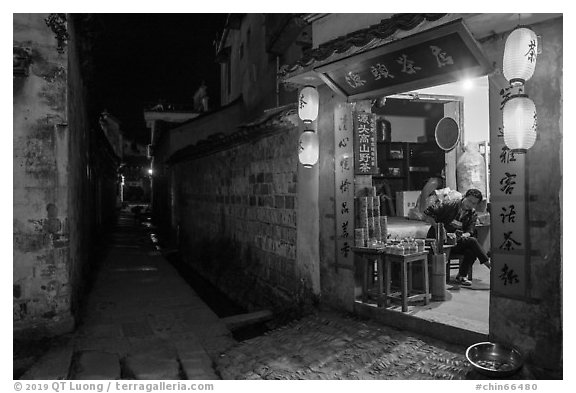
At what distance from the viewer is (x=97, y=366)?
5.63m

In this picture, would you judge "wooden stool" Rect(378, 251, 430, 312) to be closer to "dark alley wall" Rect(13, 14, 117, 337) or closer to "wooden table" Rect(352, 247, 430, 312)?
"wooden table" Rect(352, 247, 430, 312)

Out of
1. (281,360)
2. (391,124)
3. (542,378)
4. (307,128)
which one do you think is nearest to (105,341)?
(281,360)

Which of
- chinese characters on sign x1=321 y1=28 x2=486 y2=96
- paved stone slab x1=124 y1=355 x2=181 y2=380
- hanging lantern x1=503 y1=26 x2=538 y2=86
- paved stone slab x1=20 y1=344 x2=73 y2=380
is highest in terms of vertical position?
chinese characters on sign x1=321 y1=28 x2=486 y2=96

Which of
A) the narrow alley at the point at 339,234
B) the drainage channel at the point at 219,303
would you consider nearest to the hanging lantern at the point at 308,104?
the narrow alley at the point at 339,234

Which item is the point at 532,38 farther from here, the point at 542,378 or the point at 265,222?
the point at 265,222

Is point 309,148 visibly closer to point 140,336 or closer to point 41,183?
point 140,336

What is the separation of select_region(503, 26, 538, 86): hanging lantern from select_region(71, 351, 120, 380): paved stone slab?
6.18 m

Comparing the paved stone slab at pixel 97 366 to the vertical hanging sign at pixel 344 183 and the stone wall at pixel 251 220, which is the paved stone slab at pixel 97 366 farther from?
the vertical hanging sign at pixel 344 183

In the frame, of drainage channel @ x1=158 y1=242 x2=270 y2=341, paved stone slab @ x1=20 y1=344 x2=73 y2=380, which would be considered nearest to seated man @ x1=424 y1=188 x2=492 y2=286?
drainage channel @ x1=158 y1=242 x2=270 y2=341

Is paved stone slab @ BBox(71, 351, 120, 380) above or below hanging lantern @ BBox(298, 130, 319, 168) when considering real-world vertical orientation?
below

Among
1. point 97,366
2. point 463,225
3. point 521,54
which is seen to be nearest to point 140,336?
point 97,366

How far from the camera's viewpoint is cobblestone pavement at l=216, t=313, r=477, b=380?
510cm

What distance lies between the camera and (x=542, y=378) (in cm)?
452

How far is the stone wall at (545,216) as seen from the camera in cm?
447
